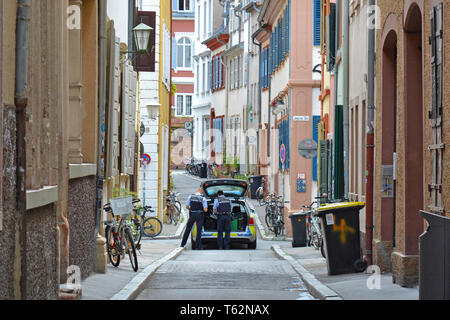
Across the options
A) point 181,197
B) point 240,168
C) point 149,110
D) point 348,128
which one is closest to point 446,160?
point 348,128

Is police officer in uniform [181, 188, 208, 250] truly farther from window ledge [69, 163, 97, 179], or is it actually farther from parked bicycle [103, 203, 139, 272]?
window ledge [69, 163, 97, 179]

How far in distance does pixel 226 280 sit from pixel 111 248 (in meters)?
1.83

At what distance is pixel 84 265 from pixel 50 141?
343 cm

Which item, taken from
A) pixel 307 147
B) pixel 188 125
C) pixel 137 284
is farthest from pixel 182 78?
pixel 137 284

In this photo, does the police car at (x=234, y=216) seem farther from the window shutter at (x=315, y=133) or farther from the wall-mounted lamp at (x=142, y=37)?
the wall-mounted lamp at (x=142, y=37)

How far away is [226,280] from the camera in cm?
1544

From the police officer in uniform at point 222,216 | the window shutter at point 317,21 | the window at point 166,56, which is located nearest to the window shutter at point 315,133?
the window shutter at point 317,21

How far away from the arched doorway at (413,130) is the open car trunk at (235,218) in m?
13.3

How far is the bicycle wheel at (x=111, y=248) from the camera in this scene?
51.4 ft

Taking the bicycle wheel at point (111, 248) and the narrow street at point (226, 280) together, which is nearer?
the narrow street at point (226, 280)

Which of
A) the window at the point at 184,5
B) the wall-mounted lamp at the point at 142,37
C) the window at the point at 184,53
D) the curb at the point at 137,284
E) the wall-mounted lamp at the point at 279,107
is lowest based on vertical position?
the curb at the point at 137,284

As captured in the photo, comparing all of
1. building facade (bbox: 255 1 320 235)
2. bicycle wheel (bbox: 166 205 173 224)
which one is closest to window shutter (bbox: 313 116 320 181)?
building facade (bbox: 255 1 320 235)

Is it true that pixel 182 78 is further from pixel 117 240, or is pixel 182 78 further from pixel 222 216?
pixel 117 240

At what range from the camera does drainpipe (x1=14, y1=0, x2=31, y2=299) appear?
8719 millimetres
